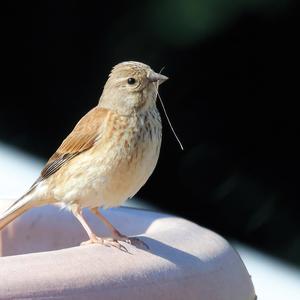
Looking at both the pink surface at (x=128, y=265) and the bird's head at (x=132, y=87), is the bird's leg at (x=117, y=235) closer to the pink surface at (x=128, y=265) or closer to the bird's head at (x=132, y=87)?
the pink surface at (x=128, y=265)

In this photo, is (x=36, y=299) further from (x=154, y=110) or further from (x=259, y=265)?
(x=259, y=265)

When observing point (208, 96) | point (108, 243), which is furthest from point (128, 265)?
point (208, 96)

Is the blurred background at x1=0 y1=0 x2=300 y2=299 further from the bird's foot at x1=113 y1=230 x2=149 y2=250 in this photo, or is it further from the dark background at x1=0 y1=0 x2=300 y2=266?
the bird's foot at x1=113 y1=230 x2=149 y2=250

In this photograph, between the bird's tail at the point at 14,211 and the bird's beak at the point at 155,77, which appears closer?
the bird's tail at the point at 14,211

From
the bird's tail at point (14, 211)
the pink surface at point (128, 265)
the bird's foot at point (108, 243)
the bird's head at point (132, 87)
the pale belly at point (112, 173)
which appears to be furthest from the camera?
the bird's head at point (132, 87)

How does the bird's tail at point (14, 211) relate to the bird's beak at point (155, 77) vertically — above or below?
below

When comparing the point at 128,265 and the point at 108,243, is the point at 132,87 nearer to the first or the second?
the point at 108,243

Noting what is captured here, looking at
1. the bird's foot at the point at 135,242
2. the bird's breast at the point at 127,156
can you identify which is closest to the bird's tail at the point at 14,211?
the bird's breast at the point at 127,156

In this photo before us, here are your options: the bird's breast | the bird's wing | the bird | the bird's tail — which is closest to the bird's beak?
the bird
